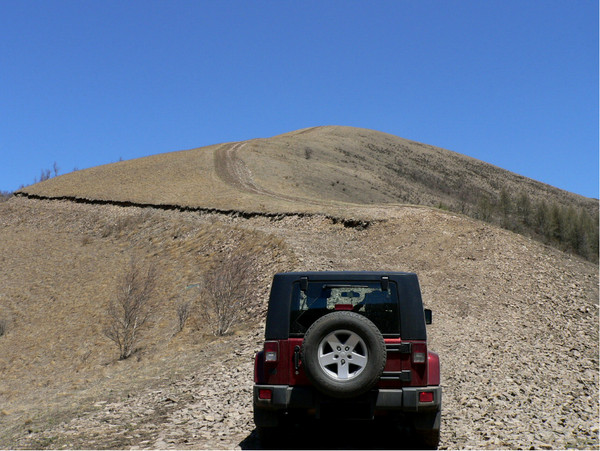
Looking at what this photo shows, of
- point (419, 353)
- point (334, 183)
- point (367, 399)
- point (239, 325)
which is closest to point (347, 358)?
point (367, 399)

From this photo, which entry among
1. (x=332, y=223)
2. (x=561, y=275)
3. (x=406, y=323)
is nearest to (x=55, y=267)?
(x=332, y=223)

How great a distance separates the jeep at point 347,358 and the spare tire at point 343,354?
11 mm

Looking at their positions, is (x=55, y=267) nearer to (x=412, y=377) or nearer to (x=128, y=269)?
(x=128, y=269)

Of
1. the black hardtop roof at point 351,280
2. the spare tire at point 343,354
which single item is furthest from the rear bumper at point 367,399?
the black hardtop roof at point 351,280

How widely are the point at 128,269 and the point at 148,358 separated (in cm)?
1413

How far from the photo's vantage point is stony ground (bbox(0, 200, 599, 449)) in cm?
873

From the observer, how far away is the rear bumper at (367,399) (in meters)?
6.71

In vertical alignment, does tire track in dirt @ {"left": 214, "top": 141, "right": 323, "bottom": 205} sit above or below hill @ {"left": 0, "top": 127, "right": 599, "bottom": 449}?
above

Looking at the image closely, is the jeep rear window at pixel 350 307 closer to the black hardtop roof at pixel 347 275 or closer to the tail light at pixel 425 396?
the black hardtop roof at pixel 347 275

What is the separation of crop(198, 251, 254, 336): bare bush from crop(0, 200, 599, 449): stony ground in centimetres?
116

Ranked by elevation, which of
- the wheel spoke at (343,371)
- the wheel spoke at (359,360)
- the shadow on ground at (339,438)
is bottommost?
the shadow on ground at (339,438)

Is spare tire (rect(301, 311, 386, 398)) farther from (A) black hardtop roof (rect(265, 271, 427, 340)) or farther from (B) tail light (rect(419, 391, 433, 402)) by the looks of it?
(B) tail light (rect(419, 391, 433, 402))

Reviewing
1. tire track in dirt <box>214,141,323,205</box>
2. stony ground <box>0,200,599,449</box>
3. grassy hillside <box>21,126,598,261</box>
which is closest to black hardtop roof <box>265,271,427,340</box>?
stony ground <box>0,200,599,449</box>

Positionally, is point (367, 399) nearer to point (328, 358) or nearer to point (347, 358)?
point (347, 358)
